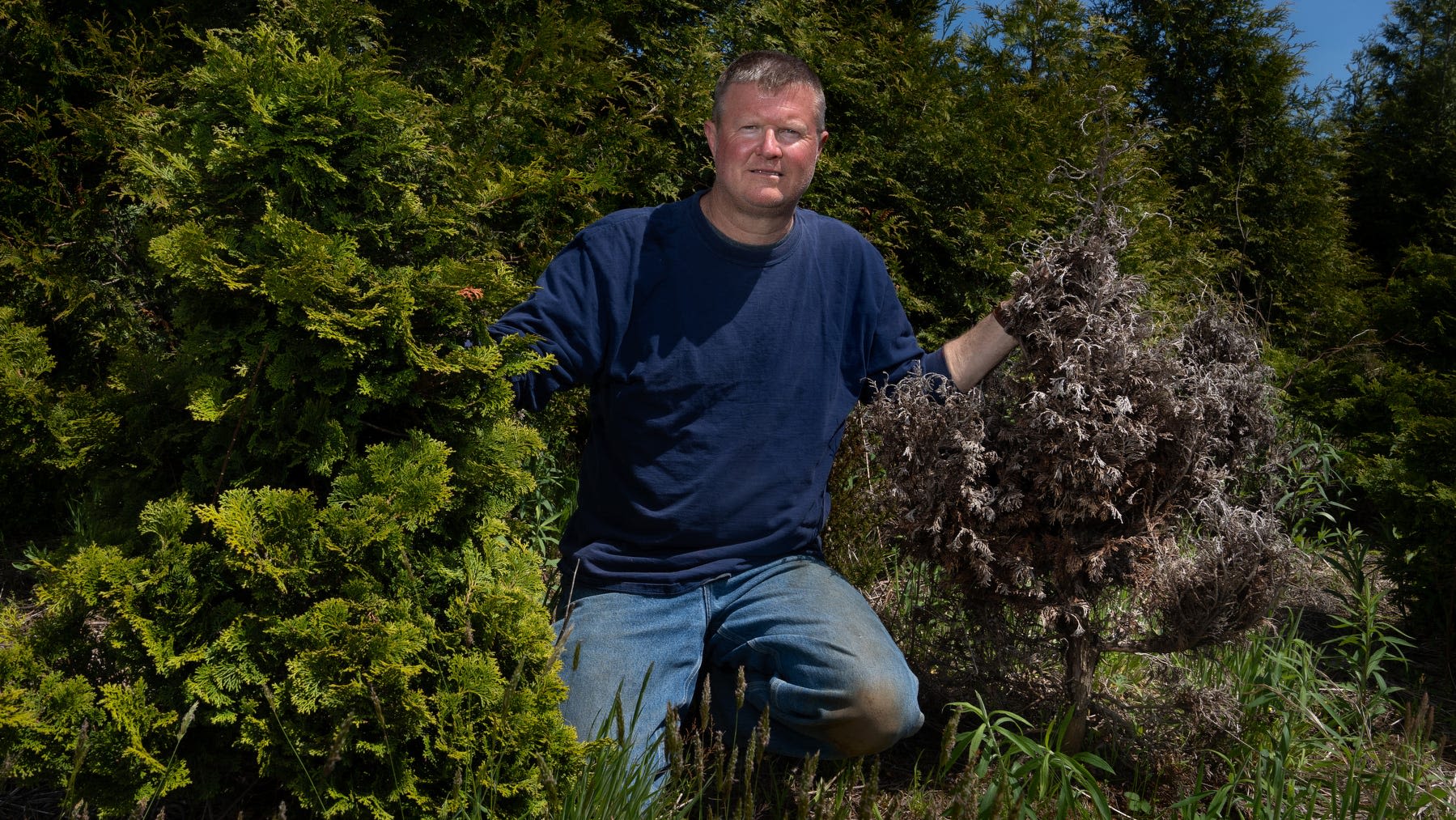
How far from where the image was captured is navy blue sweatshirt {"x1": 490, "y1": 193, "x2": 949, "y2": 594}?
9.14 feet

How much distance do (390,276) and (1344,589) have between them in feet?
17.6

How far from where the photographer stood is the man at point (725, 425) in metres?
2.68

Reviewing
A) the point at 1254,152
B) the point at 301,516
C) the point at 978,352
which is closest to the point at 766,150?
the point at 978,352

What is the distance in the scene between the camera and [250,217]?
230 cm

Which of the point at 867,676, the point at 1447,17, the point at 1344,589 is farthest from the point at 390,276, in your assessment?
the point at 1447,17

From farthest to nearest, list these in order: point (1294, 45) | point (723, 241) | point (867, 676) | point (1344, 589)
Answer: point (1294, 45) < point (1344, 589) < point (723, 241) < point (867, 676)

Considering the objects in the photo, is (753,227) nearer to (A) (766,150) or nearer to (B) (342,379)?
(A) (766,150)

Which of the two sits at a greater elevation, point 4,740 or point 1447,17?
point 1447,17

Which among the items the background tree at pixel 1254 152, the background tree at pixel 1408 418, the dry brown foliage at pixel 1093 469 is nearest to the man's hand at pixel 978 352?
the dry brown foliage at pixel 1093 469

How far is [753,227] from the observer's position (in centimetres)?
295

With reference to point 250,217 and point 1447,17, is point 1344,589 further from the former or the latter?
point 1447,17

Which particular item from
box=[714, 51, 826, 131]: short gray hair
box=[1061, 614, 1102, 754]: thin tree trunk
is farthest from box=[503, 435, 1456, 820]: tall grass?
box=[714, 51, 826, 131]: short gray hair

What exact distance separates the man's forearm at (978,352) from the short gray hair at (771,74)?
78 cm

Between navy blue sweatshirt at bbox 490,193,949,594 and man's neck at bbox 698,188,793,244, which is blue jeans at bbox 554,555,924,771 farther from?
A: man's neck at bbox 698,188,793,244
